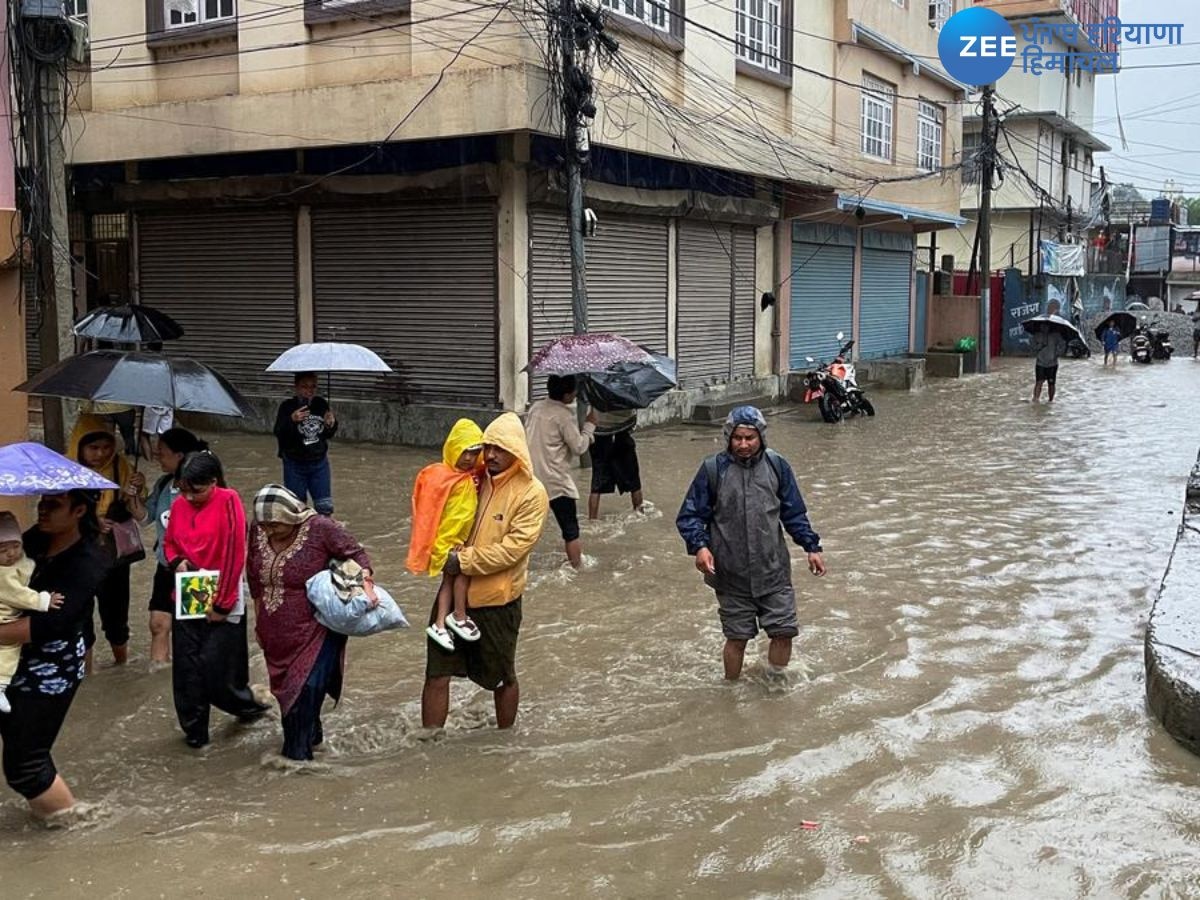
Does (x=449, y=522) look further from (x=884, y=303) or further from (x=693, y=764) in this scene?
(x=884, y=303)

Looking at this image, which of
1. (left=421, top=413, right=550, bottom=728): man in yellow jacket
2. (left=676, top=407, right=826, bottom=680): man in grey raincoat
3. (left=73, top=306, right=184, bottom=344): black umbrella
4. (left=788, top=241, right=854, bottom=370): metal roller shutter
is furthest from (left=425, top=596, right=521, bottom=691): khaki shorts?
(left=788, top=241, right=854, bottom=370): metal roller shutter

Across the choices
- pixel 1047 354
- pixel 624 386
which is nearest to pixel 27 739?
Answer: pixel 624 386

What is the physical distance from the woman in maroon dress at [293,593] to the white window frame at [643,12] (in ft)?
34.3

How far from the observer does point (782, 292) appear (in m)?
20.8

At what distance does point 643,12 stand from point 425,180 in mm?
3590

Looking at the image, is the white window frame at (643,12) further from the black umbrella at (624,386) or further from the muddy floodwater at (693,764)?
the muddy floodwater at (693,764)

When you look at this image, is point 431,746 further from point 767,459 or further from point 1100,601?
point 1100,601

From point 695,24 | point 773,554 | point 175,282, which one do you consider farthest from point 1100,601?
point 175,282

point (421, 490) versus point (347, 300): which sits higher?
point (347, 300)

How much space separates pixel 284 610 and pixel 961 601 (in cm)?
467

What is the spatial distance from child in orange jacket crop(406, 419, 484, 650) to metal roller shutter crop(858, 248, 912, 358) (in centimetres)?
2127

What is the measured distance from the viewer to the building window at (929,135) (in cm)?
2590

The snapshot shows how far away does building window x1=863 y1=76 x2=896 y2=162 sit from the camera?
22500 mm

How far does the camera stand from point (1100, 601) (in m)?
7.52
